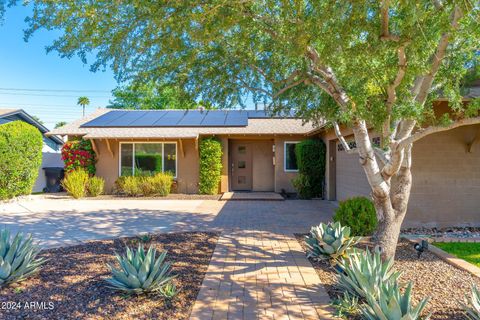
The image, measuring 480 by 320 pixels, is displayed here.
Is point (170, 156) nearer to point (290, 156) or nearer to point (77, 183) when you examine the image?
point (77, 183)

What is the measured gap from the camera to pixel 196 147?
15.4 metres

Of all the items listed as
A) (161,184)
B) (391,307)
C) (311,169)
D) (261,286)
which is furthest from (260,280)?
(161,184)

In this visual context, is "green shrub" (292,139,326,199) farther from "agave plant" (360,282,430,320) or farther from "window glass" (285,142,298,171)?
"agave plant" (360,282,430,320)

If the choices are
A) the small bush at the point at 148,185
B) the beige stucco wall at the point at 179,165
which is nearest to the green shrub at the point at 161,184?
the small bush at the point at 148,185

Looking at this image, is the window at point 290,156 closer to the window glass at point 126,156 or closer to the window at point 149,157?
the window at point 149,157

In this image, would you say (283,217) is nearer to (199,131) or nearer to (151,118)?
(199,131)

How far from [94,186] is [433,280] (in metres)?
13.7

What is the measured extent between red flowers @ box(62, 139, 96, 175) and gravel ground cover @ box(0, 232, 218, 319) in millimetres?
10339

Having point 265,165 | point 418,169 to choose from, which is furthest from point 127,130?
point 418,169

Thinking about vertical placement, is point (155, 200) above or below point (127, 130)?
below

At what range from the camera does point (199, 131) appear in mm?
15477

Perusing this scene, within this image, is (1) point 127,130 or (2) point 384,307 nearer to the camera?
(2) point 384,307

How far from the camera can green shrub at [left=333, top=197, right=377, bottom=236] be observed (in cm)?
656

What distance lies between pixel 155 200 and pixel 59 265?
344 inches
